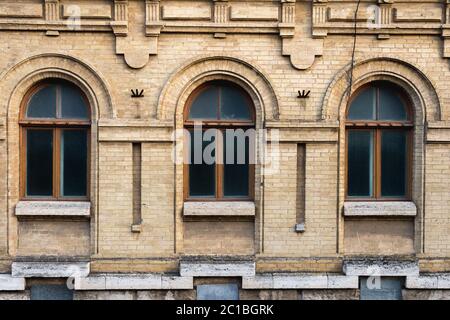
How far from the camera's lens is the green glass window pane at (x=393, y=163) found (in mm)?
8586

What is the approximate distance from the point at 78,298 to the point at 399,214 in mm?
5639

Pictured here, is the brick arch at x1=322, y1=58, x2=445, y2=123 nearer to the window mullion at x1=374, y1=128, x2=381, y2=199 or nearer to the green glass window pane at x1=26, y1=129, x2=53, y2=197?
the window mullion at x1=374, y1=128, x2=381, y2=199

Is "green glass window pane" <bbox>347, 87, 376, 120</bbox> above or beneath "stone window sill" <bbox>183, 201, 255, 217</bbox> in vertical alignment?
above

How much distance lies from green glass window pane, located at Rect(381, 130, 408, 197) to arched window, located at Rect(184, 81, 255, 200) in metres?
2.34

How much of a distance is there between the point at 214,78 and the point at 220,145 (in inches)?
45.6

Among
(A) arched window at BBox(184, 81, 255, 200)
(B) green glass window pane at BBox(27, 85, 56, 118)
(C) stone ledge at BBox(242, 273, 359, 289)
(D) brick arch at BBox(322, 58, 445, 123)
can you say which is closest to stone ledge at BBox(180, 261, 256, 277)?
(C) stone ledge at BBox(242, 273, 359, 289)

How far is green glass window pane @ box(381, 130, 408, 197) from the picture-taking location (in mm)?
8586

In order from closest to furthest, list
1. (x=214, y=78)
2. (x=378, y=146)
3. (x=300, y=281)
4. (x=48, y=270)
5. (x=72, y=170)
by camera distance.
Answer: (x=48, y=270) → (x=300, y=281) → (x=214, y=78) → (x=72, y=170) → (x=378, y=146)

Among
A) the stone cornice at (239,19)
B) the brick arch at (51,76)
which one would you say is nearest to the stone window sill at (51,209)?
the brick arch at (51,76)

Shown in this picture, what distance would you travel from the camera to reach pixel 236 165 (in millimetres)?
8547

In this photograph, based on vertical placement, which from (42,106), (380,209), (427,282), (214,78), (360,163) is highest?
(214,78)

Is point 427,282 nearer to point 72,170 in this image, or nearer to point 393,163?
point 393,163

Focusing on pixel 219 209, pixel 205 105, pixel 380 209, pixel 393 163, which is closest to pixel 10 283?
pixel 219 209

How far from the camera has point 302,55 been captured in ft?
27.1
